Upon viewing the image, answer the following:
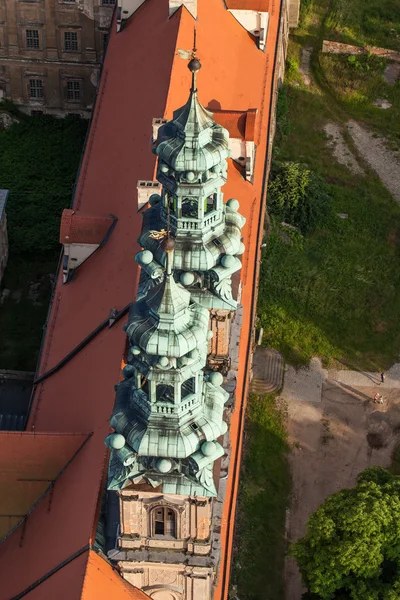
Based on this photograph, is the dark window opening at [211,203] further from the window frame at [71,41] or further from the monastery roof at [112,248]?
the window frame at [71,41]

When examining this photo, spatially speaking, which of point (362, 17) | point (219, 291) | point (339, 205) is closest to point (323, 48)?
point (362, 17)

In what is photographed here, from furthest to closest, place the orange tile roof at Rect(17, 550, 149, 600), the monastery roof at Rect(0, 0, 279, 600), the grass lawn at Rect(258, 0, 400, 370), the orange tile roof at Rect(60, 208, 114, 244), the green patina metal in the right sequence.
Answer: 1. the grass lawn at Rect(258, 0, 400, 370)
2. the orange tile roof at Rect(60, 208, 114, 244)
3. the monastery roof at Rect(0, 0, 279, 600)
4. the orange tile roof at Rect(17, 550, 149, 600)
5. the green patina metal

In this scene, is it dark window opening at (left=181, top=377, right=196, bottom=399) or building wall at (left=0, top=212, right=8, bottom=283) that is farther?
building wall at (left=0, top=212, right=8, bottom=283)

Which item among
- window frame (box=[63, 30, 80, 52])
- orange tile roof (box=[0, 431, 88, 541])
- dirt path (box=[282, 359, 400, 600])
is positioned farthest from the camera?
window frame (box=[63, 30, 80, 52])

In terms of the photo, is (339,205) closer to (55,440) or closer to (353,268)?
(353,268)

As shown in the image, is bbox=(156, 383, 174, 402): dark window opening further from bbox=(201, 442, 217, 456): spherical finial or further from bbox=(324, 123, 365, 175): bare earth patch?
bbox=(324, 123, 365, 175): bare earth patch

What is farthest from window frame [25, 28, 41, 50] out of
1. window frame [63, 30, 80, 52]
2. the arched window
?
the arched window

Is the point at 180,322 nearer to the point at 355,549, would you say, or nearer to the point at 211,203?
the point at 211,203
